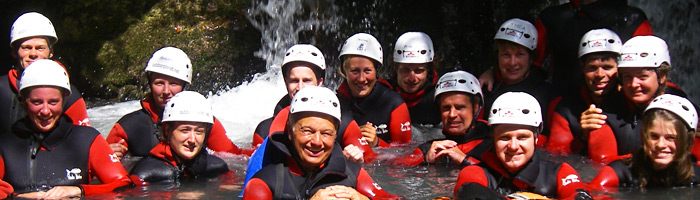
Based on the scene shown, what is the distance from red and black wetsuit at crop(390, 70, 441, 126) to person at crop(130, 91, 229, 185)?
2.41m

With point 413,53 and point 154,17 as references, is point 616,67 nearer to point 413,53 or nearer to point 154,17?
point 413,53

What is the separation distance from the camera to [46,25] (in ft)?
25.1

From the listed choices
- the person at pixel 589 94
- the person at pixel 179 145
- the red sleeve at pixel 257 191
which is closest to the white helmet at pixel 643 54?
the person at pixel 589 94

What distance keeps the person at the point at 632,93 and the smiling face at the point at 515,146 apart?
4.89 ft

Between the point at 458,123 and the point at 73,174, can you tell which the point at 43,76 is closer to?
the point at 73,174

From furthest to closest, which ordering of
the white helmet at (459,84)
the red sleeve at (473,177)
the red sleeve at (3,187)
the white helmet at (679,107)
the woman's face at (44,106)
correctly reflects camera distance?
the white helmet at (459,84), the white helmet at (679,107), the woman's face at (44,106), the red sleeve at (3,187), the red sleeve at (473,177)

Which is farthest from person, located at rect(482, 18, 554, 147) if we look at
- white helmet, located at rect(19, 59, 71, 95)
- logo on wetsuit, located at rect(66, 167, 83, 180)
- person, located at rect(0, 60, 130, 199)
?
white helmet, located at rect(19, 59, 71, 95)

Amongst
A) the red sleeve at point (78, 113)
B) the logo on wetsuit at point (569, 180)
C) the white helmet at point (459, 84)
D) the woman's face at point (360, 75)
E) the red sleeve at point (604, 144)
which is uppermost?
the woman's face at point (360, 75)

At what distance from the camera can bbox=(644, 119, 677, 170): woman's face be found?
6.12m

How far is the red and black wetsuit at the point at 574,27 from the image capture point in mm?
8008

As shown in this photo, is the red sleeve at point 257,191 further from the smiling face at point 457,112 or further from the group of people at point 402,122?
the smiling face at point 457,112

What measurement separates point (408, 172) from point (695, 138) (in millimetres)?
2238

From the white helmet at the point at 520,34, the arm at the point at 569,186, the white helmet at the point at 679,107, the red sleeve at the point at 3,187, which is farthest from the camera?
the white helmet at the point at 520,34

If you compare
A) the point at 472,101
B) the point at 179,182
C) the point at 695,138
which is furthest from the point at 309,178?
the point at 695,138
